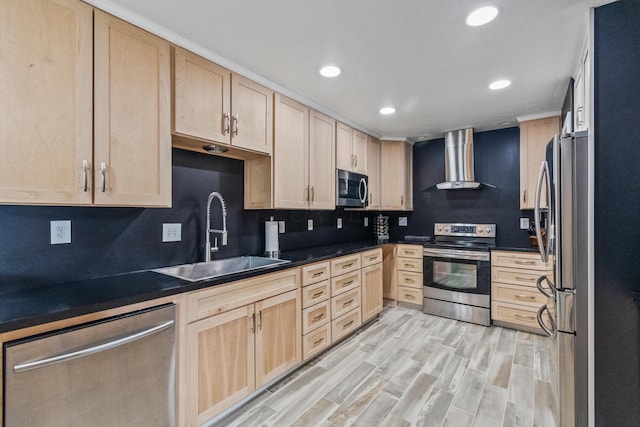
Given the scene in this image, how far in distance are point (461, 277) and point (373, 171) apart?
1.71 meters

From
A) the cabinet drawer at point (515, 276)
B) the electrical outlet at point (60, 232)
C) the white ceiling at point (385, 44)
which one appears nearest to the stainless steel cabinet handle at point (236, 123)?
the white ceiling at point (385, 44)

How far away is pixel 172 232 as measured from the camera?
6.88 ft

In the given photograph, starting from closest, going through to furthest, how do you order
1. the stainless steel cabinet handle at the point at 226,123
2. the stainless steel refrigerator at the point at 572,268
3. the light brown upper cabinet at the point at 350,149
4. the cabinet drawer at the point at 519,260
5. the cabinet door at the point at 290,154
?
the stainless steel refrigerator at the point at 572,268, the stainless steel cabinet handle at the point at 226,123, the cabinet door at the point at 290,154, the cabinet drawer at the point at 519,260, the light brown upper cabinet at the point at 350,149

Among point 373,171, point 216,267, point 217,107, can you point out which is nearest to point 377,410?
point 216,267

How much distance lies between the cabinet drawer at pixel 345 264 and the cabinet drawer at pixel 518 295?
63.4 inches

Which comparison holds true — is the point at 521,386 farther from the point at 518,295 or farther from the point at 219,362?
the point at 219,362

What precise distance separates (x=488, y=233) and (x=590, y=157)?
2.50 metres

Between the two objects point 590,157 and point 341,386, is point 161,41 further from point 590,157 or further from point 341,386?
point 341,386

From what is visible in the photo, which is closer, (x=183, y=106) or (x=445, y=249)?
(x=183, y=106)

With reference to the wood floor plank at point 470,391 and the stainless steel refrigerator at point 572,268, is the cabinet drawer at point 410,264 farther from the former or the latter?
the stainless steel refrigerator at point 572,268

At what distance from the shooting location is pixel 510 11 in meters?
1.55

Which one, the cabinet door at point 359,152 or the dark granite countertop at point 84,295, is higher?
the cabinet door at point 359,152

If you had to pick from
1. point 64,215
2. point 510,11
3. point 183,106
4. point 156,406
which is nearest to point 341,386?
point 156,406

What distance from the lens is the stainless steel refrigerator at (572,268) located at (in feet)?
4.94
